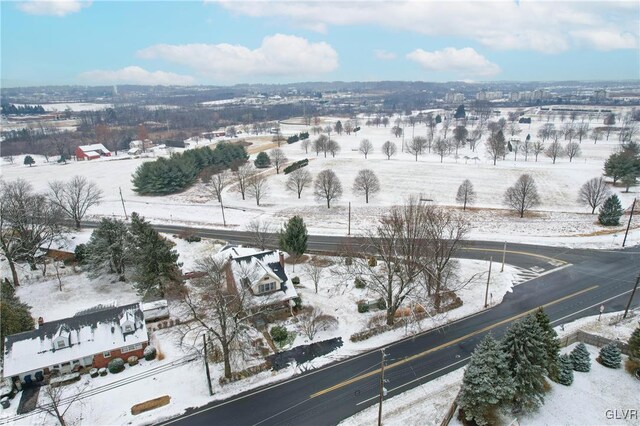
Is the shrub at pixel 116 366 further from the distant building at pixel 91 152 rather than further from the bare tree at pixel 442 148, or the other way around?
the distant building at pixel 91 152

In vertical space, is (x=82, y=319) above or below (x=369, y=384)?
above

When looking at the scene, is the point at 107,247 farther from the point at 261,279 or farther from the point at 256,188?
the point at 256,188

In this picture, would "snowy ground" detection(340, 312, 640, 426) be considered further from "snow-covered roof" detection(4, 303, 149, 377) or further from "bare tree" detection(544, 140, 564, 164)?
"bare tree" detection(544, 140, 564, 164)

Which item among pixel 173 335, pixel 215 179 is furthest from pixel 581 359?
pixel 215 179

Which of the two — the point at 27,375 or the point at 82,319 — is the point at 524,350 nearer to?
the point at 82,319

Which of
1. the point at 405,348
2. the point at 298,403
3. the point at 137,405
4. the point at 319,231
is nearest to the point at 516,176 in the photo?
the point at 319,231

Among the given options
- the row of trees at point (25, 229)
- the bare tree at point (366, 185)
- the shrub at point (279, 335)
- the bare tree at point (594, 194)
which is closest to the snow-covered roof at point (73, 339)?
the shrub at point (279, 335)
